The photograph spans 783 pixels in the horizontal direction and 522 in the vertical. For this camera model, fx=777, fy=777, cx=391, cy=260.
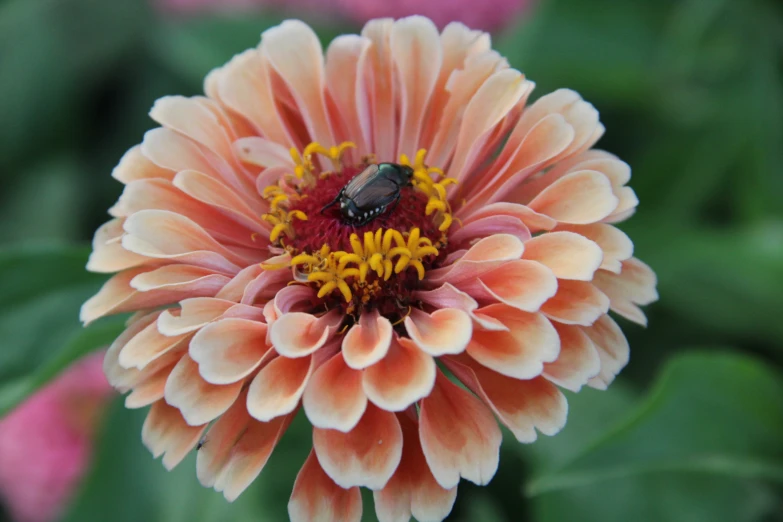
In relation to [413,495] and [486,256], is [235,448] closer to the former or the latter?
[413,495]

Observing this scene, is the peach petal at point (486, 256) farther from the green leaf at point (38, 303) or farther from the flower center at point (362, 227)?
the green leaf at point (38, 303)

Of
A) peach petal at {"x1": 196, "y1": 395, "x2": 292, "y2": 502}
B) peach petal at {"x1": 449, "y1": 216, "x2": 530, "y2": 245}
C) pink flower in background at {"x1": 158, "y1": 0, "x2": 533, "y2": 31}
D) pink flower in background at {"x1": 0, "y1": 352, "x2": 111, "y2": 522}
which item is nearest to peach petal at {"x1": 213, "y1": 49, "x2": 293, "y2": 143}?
peach petal at {"x1": 449, "y1": 216, "x2": 530, "y2": 245}

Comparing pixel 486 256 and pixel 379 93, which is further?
pixel 379 93

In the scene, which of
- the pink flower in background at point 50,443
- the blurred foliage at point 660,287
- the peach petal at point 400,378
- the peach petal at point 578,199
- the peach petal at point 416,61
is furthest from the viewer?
the pink flower in background at point 50,443

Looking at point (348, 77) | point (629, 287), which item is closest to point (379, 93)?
point (348, 77)

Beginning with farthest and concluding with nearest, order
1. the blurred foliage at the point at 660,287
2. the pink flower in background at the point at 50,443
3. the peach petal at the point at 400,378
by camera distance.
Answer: the pink flower in background at the point at 50,443 < the blurred foliage at the point at 660,287 < the peach petal at the point at 400,378

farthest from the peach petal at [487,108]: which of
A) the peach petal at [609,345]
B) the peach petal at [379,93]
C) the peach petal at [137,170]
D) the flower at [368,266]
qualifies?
the peach petal at [137,170]
